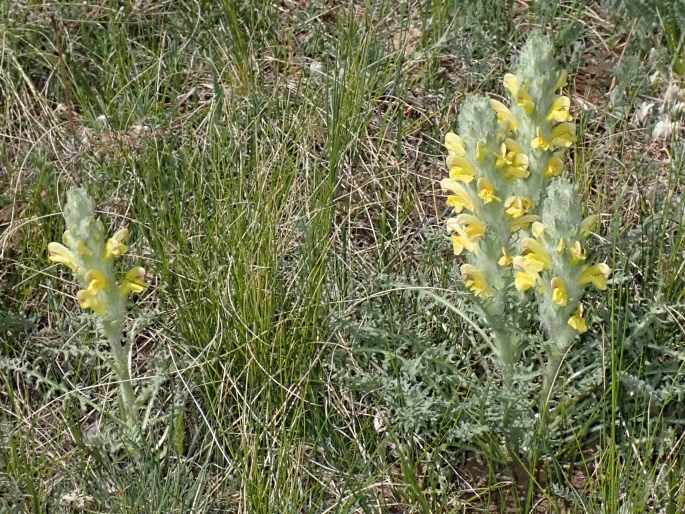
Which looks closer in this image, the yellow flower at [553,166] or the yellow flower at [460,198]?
the yellow flower at [460,198]

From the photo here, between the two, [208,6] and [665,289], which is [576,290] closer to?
[665,289]

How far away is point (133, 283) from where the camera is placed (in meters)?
2.82

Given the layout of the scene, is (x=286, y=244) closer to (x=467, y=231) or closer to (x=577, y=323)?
(x=467, y=231)

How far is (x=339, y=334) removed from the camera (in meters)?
3.24

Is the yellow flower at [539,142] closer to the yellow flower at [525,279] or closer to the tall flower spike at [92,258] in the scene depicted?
the yellow flower at [525,279]

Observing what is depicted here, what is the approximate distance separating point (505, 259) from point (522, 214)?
16cm

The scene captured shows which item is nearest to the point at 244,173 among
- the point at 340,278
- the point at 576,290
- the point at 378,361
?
the point at 340,278

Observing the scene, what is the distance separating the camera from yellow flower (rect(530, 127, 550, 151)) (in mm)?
2887

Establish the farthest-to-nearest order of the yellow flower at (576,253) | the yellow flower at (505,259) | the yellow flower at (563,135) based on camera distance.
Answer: the yellow flower at (563,135), the yellow flower at (505,259), the yellow flower at (576,253)

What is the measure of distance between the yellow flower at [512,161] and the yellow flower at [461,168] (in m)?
0.08

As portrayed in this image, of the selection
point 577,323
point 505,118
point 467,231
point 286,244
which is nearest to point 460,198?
point 467,231

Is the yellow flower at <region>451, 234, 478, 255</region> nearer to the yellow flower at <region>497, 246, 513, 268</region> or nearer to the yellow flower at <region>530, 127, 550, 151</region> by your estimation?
the yellow flower at <region>497, 246, 513, 268</region>

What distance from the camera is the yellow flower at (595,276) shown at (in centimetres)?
268

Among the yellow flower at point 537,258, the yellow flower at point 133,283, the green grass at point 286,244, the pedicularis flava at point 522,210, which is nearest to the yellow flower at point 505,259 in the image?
the pedicularis flava at point 522,210
